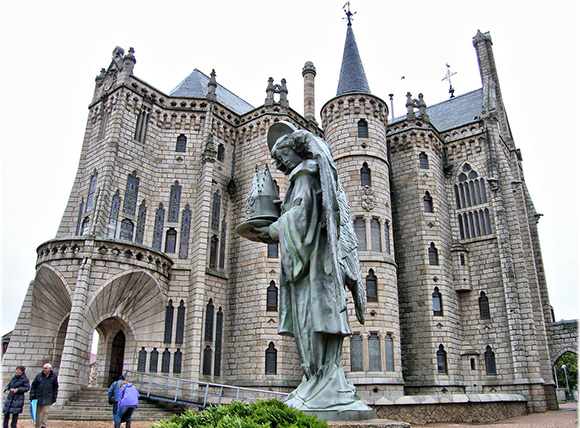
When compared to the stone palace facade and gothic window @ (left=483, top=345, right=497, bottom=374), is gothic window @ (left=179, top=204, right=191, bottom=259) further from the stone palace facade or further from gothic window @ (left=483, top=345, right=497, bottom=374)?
gothic window @ (left=483, top=345, right=497, bottom=374)

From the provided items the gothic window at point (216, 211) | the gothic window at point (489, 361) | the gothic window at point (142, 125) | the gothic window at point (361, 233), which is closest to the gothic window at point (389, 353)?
the gothic window at point (361, 233)

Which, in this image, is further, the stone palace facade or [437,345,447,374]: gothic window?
[437,345,447,374]: gothic window

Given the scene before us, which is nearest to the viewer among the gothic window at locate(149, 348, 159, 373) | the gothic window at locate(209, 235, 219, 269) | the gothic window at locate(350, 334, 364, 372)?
the gothic window at locate(149, 348, 159, 373)

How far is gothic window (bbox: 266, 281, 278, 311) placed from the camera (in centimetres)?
2191

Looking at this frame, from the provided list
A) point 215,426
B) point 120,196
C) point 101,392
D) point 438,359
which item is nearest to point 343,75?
point 120,196

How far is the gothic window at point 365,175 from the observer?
24.2m

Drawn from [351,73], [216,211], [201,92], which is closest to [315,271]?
[216,211]

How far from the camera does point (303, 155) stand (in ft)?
17.3

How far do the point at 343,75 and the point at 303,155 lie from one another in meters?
23.2

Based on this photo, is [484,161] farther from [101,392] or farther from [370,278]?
[101,392]

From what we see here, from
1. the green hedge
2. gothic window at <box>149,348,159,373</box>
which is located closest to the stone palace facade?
gothic window at <box>149,348,159,373</box>

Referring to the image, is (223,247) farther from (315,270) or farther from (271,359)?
(315,270)

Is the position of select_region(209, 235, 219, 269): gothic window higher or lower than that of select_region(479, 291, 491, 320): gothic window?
higher

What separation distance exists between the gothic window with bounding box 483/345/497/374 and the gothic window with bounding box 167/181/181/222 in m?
16.6
